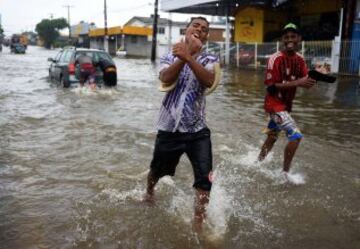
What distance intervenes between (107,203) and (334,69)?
1853 centimetres

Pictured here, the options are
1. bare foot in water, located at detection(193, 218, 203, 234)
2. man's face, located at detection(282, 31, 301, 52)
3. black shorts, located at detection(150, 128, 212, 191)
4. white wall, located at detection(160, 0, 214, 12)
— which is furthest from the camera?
white wall, located at detection(160, 0, 214, 12)

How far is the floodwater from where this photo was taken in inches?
159

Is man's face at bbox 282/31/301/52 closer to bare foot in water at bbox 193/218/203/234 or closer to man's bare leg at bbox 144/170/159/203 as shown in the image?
man's bare leg at bbox 144/170/159/203

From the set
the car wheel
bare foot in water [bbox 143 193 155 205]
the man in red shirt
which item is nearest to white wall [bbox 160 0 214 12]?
the car wheel

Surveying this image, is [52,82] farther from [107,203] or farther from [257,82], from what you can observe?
[107,203]

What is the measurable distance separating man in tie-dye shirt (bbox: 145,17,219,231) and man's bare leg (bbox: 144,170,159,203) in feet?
1.18

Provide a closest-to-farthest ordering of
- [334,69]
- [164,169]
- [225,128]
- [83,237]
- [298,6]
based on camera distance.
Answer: [83,237] < [164,169] < [225,128] < [334,69] < [298,6]

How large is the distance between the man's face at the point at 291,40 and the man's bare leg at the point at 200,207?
2316mm

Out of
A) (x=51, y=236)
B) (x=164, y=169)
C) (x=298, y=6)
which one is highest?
(x=298, y=6)

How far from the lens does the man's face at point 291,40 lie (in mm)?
5312

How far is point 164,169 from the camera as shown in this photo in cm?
425

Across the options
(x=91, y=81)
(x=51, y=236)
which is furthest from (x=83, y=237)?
(x=91, y=81)

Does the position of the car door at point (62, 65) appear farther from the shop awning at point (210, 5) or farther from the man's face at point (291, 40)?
the shop awning at point (210, 5)

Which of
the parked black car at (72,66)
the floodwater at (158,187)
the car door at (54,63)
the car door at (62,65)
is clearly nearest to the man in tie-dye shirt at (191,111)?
the floodwater at (158,187)
